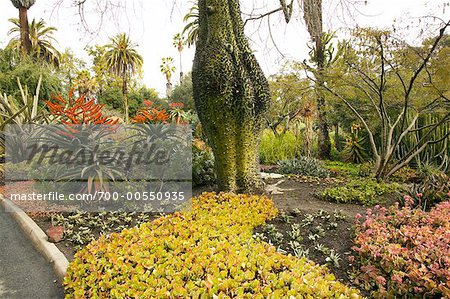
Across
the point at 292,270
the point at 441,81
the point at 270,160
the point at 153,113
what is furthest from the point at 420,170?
the point at 292,270

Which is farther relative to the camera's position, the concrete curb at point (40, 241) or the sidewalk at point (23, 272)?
the concrete curb at point (40, 241)

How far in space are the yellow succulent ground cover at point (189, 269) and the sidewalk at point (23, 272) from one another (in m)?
0.49

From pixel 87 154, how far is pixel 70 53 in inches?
1141

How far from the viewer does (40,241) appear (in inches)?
141

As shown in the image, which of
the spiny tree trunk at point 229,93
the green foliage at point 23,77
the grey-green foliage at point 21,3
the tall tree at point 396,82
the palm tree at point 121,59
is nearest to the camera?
the spiny tree trunk at point 229,93

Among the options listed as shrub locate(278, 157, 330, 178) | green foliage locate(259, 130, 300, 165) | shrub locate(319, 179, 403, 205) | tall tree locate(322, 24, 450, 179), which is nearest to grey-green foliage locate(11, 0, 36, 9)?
green foliage locate(259, 130, 300, 165)

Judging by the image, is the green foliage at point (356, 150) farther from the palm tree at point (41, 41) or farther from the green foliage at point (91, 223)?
the palm tree at point (41, 41)

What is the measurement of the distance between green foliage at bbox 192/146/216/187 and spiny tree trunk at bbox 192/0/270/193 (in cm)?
97

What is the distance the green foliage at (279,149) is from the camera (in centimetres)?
1061

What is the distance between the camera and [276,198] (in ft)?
16.8

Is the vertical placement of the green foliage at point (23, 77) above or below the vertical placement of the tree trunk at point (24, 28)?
below

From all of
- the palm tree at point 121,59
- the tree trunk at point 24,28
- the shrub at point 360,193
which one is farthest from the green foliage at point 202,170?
the palm tree at point 121,59

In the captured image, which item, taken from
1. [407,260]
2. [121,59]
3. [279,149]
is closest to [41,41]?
[121,59]

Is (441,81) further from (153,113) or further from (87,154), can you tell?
(87,154)
